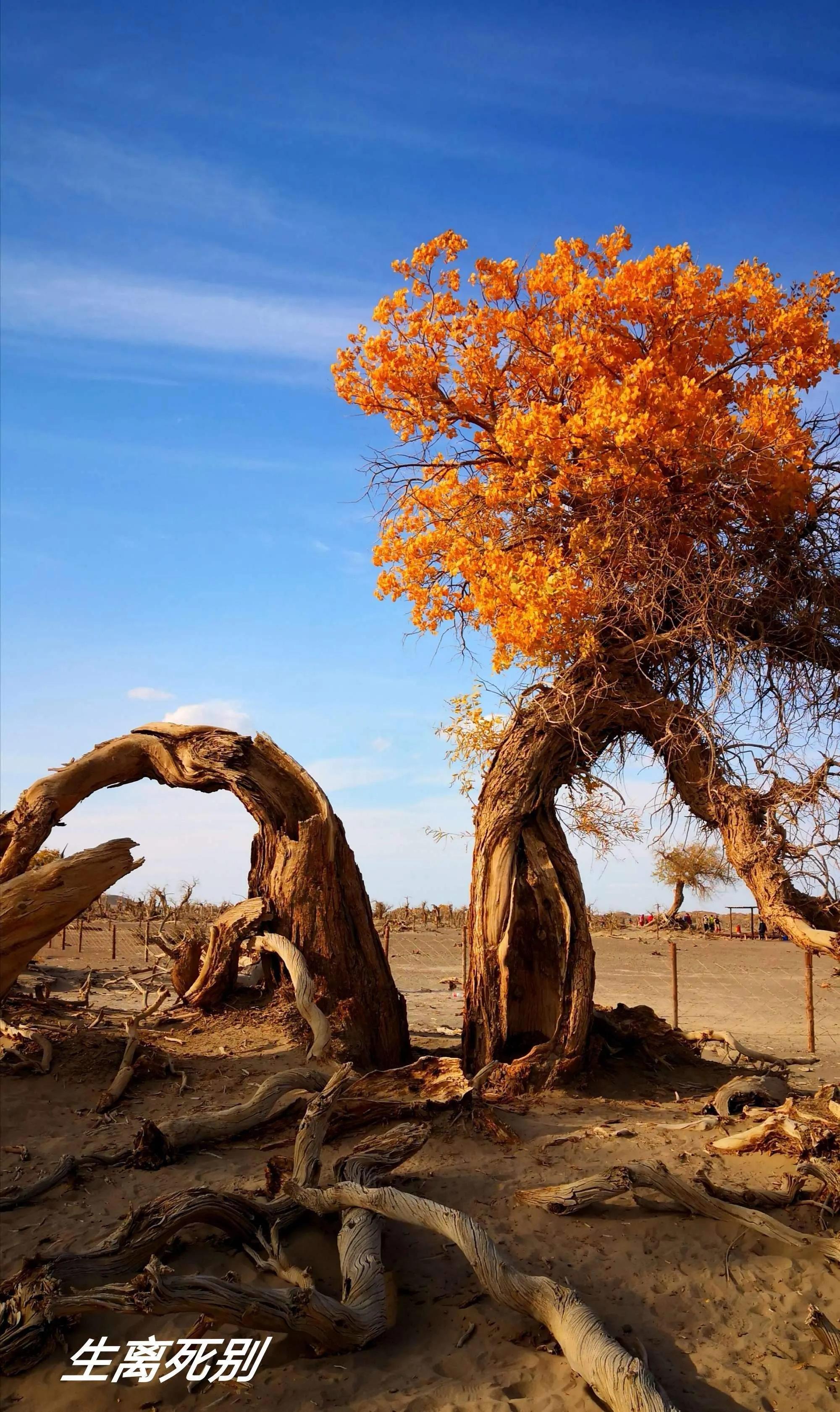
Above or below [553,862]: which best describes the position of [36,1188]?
below

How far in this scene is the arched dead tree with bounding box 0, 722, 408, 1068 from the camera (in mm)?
10273

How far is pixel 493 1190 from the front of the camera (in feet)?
22.9

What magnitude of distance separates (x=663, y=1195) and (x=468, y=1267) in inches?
55.2

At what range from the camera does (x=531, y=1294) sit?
18.9 ft

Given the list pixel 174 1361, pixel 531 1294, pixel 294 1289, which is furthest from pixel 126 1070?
pixel 531 1294

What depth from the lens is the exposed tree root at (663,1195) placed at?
6586 millimetres

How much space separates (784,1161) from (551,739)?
4.18 metres

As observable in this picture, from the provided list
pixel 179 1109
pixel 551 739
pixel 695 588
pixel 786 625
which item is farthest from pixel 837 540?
pixel 179 1109

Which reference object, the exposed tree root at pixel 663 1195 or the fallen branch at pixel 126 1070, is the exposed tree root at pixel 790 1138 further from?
the fallen branch at pixel 126 1070

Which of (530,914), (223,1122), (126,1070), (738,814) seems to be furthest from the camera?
(530,914)

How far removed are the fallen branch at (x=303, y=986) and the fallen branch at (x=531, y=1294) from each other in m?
2.39

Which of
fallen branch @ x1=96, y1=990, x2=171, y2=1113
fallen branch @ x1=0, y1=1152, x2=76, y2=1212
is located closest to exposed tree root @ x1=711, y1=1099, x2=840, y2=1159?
fallen branch @ x1=0, y1=1152, x2=76, y2=1212

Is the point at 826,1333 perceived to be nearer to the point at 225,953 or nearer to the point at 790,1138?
the point at 790,1138

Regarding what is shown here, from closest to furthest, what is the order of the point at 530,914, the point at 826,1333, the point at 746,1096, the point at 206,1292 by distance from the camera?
the point at 206,1292 < the point at 826,1333 < the point at 746,1096 < the point at 530,914
